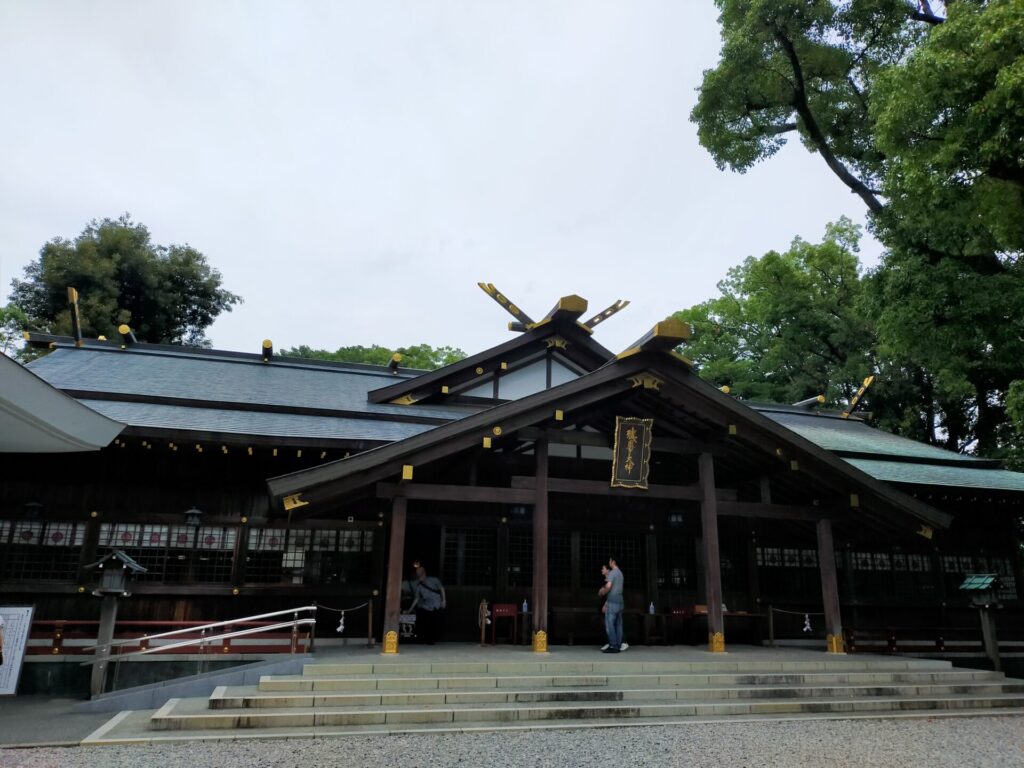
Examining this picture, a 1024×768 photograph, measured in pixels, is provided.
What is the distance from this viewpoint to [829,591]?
12359mm

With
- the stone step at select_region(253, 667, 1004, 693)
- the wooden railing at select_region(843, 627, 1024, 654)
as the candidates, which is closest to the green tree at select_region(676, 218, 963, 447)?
the wooden railing at select_region(843, 627, 1024, 654)

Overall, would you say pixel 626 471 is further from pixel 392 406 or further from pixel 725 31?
pixel 725 31

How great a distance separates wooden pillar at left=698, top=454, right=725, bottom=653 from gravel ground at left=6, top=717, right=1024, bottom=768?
11.2 feet

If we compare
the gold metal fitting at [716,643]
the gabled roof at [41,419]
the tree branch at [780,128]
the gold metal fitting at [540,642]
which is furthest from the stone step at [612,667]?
the tree branch at [780,128]

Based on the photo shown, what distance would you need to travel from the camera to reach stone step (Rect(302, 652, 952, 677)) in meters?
8.67

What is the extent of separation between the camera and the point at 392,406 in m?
15.6

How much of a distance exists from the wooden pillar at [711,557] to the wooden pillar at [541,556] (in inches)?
113

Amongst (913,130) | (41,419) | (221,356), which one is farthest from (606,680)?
(221,356)

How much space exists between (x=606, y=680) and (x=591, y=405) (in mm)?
4802

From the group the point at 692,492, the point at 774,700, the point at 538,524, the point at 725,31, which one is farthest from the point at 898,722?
the point at 725,31

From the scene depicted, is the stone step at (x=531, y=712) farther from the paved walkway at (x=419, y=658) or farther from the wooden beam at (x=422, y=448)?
the wooden beam at (x=422, y=448)

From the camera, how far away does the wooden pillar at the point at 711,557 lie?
11.3m

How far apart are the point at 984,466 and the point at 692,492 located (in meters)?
12.0

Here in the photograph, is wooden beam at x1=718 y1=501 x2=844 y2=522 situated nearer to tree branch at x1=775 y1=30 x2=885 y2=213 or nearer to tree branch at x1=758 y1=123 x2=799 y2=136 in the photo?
tree branch at x1=775 y1=30 x2=885 y2=213
